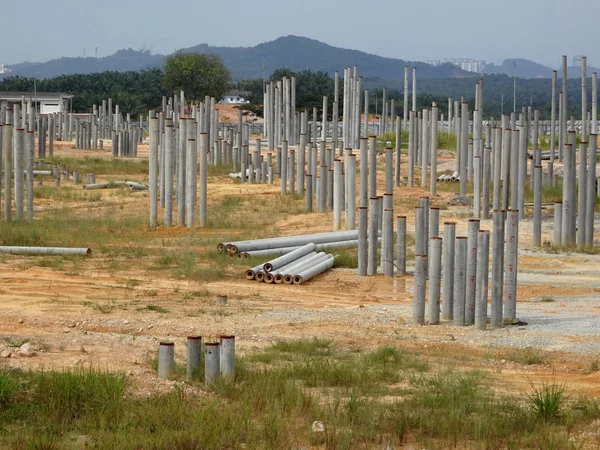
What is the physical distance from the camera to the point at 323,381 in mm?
8266

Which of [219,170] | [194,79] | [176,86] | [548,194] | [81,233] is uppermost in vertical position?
[194,79]

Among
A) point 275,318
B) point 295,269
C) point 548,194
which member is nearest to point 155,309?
point 275,318

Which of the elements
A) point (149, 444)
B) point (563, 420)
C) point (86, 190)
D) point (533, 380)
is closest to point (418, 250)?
point (533, 380)

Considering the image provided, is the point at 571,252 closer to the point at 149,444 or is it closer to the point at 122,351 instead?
the point at 122,351

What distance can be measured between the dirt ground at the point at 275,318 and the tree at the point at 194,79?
5942 cm

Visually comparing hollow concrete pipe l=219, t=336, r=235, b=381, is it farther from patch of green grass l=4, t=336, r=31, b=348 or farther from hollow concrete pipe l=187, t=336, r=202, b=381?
patch of green grass l=4, t=336, r=31, b=348

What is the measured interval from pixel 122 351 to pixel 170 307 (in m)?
2.52

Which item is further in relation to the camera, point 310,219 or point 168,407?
point 310,219

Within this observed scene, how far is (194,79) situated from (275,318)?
215 feet

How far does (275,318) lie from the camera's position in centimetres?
1122

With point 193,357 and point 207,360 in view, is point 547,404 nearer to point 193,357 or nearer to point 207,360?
point 207,360

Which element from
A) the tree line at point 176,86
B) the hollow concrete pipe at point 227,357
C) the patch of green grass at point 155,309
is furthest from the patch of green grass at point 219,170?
the tree line at point 176,86

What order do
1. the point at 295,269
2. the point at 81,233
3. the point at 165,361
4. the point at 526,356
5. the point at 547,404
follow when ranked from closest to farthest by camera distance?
the point at 547,404, the point at 165,361, the point at 526,356, the point at 295,269, the point at 81,233

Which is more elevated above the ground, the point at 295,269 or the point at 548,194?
the point at 548,194
